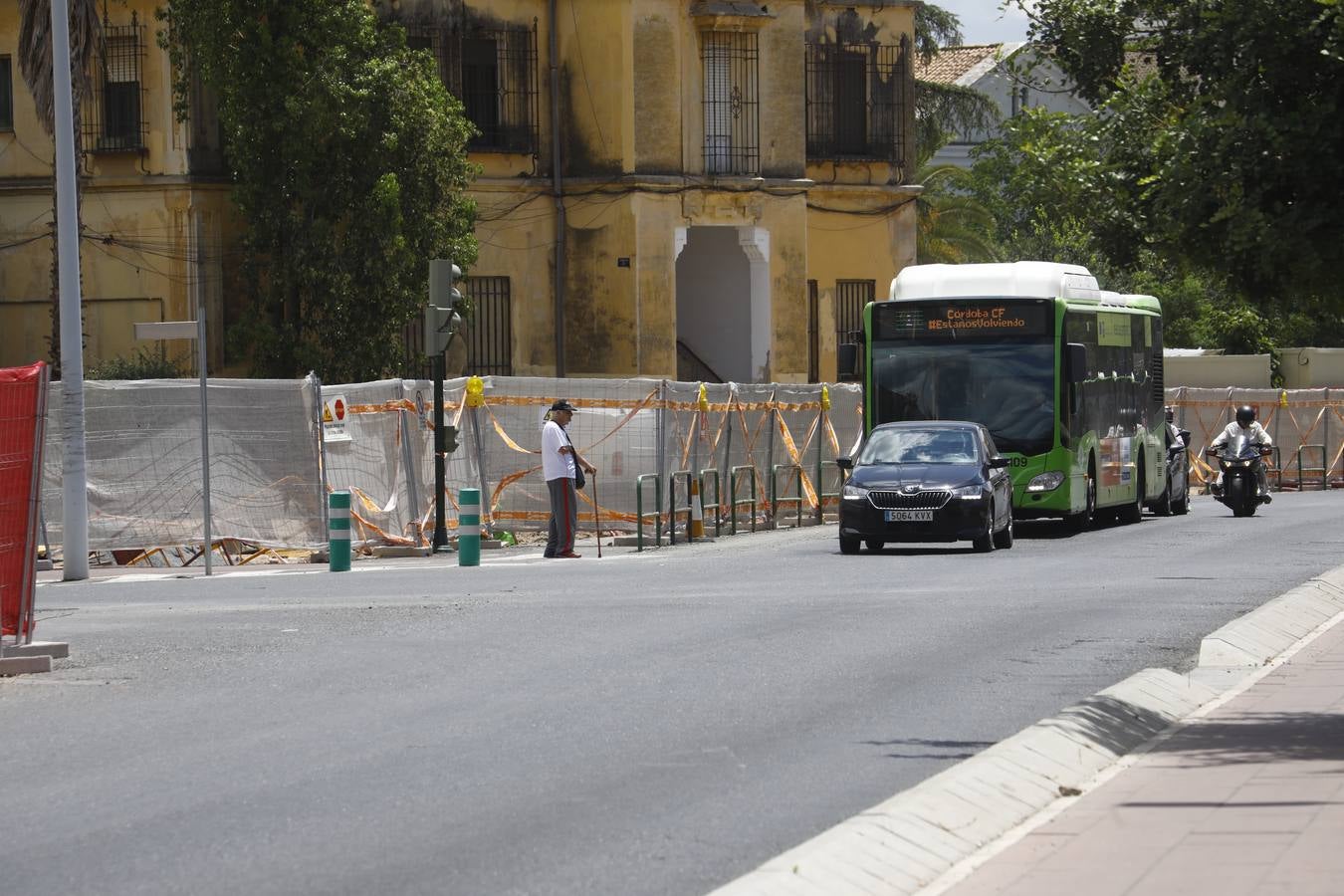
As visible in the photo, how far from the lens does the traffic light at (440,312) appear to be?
88.8 ft

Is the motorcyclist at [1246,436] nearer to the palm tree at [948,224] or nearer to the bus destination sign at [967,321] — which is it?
the bus destination sign at [967,321]

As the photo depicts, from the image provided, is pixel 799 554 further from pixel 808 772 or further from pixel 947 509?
pixel 808 772

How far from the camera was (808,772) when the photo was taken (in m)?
9.87

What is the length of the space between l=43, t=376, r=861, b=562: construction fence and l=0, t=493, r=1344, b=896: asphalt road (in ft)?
14.1

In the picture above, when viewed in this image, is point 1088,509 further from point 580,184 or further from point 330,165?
point 580,184

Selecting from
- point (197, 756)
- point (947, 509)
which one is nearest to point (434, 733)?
point (197, 756)

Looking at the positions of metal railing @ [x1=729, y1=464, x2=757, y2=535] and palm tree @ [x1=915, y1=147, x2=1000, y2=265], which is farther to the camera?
palm tree @ [x1=915, y1=147, x2=1000, y2=265]

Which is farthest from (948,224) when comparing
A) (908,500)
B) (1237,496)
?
(908,500)

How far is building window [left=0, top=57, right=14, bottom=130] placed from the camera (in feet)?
132

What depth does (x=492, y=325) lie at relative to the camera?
42.9 metres

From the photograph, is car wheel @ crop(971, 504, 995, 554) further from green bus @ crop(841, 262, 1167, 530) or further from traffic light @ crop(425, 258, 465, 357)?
traffic light @ crop(425, 258, 465, 357)

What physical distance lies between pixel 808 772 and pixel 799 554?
16331 mm

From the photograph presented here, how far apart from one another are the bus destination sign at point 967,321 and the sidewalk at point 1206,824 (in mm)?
17782

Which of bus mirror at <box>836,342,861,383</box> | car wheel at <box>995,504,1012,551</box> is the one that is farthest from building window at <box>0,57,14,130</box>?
car wheel at <box>995,504,1012,551</box>
